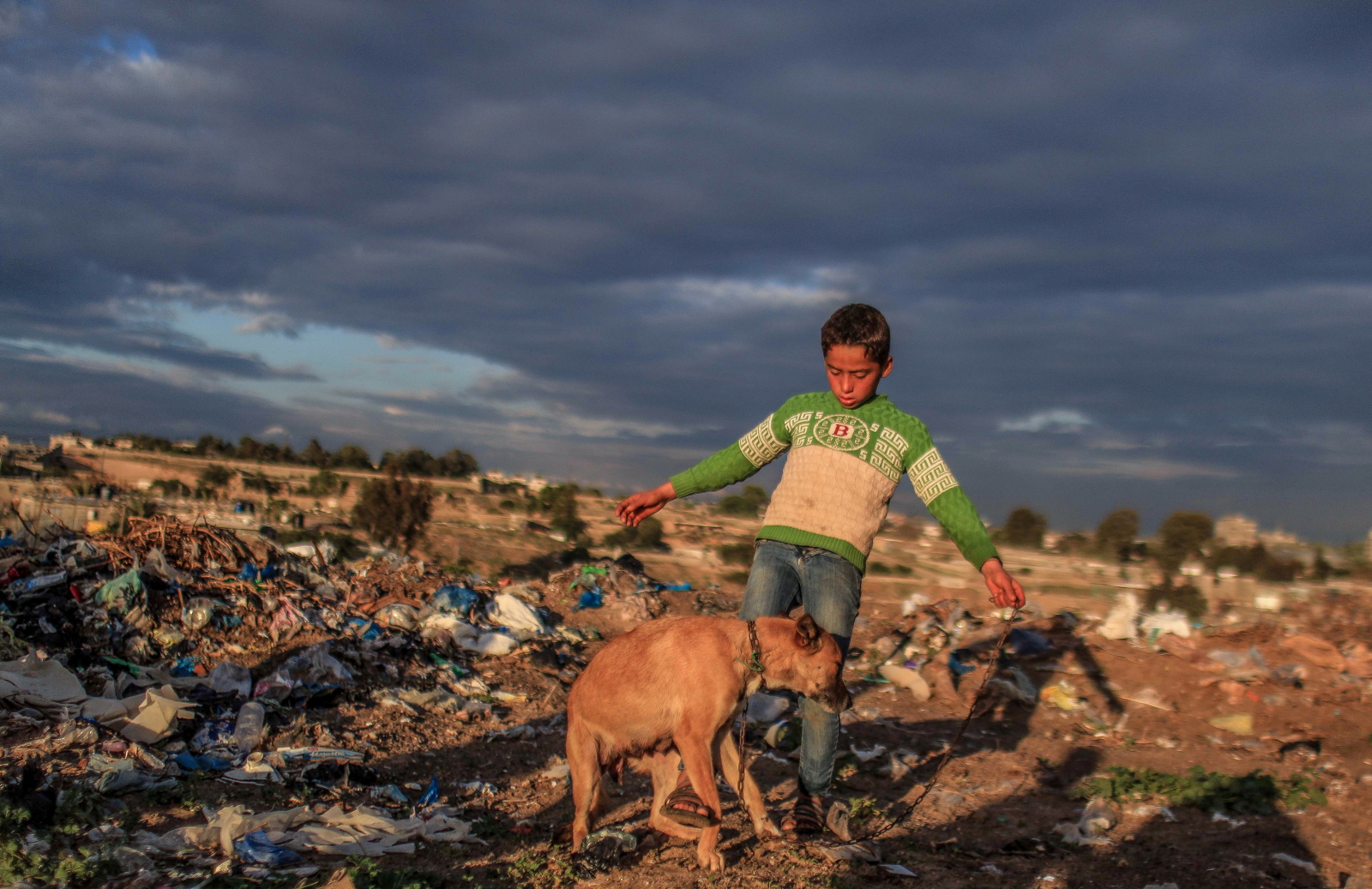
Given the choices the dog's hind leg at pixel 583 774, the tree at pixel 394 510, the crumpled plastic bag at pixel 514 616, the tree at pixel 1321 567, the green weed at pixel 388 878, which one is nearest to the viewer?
the green weed at pixel 388 878

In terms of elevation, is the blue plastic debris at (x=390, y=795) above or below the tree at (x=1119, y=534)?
below

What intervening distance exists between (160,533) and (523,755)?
16.1ft

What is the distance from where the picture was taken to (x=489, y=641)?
8344 millimetres

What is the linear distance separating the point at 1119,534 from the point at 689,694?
2289cm

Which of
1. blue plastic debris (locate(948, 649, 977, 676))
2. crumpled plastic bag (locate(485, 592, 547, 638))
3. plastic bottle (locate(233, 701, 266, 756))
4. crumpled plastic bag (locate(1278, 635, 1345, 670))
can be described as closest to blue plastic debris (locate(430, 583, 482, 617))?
crumpled plastic bag (locate(485, 592, 547, 638))

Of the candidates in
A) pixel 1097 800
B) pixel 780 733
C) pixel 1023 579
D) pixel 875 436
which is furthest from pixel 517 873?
pixel 1023 579

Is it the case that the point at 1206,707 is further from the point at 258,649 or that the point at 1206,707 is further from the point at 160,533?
the point at 160,533

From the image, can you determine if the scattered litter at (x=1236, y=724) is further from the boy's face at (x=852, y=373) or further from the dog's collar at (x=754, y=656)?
the dog's collar at (x=754, y=656)

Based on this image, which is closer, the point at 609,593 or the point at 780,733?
the point at 780,733

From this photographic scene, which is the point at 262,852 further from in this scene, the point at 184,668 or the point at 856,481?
the point at 184,668

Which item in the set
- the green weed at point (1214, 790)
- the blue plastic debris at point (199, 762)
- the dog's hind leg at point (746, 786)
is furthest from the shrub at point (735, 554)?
the dog's hind leg at point (746, 786)

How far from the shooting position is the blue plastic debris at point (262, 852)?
344 cm

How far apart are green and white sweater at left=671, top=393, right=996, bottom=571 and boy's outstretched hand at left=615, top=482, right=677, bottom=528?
0.50m

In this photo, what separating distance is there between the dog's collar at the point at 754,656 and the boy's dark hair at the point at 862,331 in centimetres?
130
